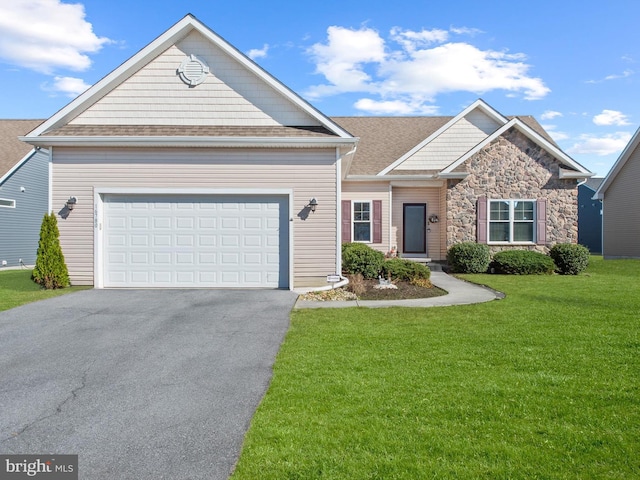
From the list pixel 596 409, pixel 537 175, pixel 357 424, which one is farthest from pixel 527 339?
pixel 537 175

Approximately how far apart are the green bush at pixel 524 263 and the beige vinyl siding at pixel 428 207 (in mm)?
2894

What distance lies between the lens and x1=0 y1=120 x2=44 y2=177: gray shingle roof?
2050 centimetres

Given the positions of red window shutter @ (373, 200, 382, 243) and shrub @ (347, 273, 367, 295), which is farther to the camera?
red window shutter @ (373, 200, 382, 243)

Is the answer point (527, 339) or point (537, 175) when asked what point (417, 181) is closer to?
point (537, 175)

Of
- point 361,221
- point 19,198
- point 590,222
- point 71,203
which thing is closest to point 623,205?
point 590,222

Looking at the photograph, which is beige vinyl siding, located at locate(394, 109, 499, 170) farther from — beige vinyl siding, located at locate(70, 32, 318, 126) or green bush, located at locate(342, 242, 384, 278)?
beige vinyl siding, located at locate(70, 32, 318, 126)

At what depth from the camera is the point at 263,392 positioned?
4.62m

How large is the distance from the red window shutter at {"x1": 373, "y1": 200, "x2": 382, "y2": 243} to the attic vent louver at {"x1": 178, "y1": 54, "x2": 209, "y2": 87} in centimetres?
834

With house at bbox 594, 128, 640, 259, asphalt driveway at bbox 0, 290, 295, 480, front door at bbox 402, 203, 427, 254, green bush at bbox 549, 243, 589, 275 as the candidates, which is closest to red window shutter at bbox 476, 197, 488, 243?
front door at bbox 402, 203, 427, 254

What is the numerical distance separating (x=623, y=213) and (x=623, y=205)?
42cm

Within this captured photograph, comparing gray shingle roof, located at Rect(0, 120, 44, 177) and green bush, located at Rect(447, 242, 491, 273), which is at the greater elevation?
gray shingle roof, located at Rect(0, 120, 44, 177)

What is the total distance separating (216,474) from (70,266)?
34.5 ft

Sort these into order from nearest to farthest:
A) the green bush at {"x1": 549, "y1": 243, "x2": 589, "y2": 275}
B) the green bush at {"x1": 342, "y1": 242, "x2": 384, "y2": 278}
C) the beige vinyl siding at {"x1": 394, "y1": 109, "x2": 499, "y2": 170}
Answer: the green bush at {"x1": 342, "y1": 242, "x2": 384, "y2": 278}
the green bush at {"x1": 549, "y1": 243, "x2": 589, "y2": 275}
the beige vinyl siding at {"x1": 394, "y1": 109, "x2": 499, "y2": 170}

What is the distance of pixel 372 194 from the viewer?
18141 millimetres
